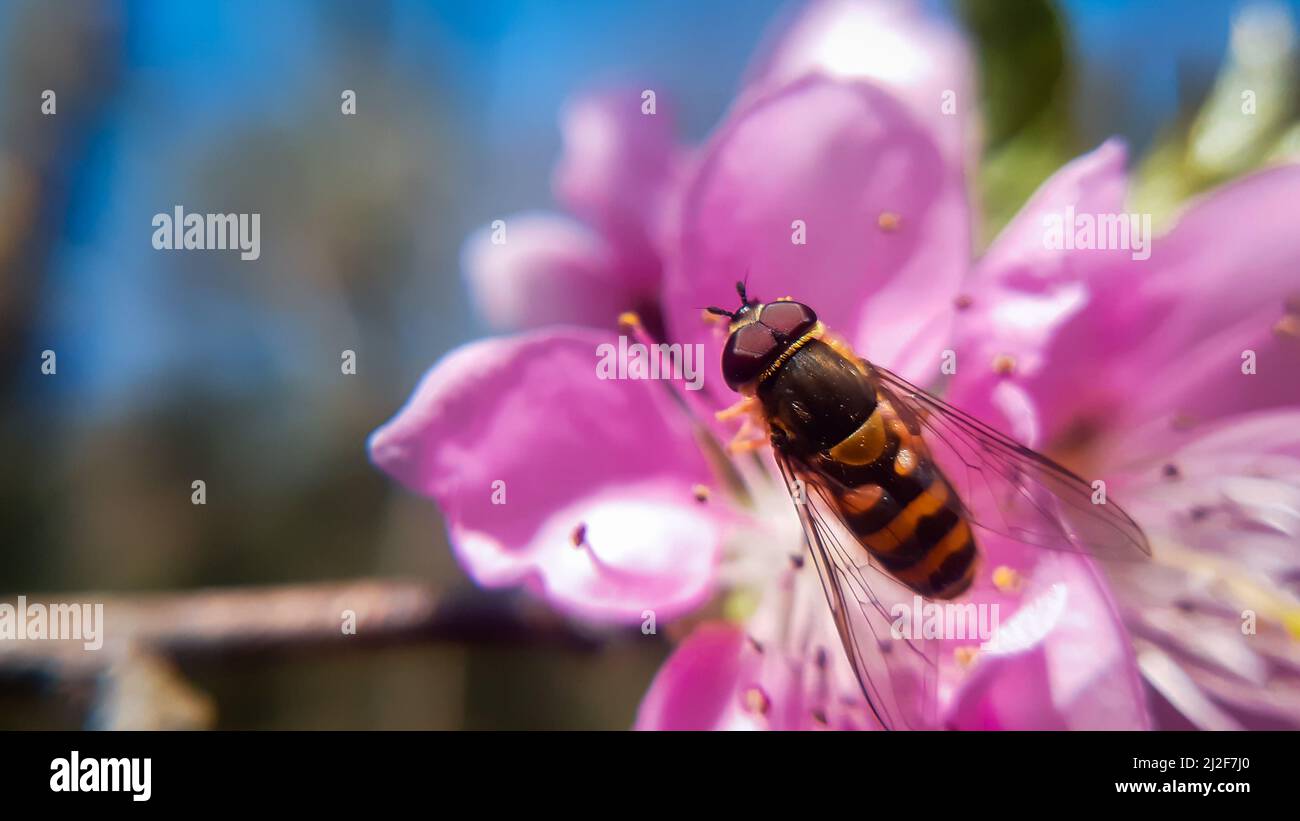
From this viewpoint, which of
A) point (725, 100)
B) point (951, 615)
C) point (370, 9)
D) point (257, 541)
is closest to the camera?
point (951, 615)

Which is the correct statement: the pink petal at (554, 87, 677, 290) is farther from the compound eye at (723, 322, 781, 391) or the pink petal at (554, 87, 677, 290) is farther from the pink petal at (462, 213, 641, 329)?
the compound eye at (723, 322, 781, 391)

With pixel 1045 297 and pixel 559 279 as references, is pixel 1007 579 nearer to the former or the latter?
pixel 1045 297

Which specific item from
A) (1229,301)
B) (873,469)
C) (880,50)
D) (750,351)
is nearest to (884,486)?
(873,469)

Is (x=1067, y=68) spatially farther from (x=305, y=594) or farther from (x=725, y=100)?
(x=305, y=594)

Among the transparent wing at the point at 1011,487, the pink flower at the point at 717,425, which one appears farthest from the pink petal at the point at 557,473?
the transparent wing at the point at 1011,487

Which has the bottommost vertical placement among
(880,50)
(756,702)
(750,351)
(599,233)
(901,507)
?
(756,702)
